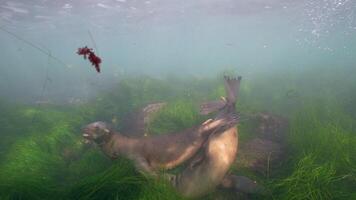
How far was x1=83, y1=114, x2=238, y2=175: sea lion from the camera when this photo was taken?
19.1 feet

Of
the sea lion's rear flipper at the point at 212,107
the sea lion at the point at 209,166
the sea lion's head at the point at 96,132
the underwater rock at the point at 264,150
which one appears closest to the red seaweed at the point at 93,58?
the sea lion's head at the point at 96,132

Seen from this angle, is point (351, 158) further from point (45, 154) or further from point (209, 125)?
point (45, 154)

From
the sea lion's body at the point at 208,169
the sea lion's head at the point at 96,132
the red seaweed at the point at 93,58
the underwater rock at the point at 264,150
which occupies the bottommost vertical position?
the underwater rock at the point at 264,150

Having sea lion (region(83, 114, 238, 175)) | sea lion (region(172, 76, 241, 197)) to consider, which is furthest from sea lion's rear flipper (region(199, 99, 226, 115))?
sea lion (region(172, 76, 241, 197))

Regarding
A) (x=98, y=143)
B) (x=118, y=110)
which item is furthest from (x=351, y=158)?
(x=118, y=110)

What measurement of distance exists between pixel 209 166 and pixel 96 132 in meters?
2.26

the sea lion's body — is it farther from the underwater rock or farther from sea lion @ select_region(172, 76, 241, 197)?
the underwater rock

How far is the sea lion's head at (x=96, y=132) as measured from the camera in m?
5.88

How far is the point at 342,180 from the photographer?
211 inches

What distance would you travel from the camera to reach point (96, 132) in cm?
591

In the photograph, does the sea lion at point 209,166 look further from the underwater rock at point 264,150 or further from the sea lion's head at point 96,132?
the sea lion's head at point 96,132

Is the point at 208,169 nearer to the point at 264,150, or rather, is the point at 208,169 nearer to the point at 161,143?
the point at 161,143

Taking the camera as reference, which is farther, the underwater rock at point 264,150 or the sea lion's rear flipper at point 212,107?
the sea lion's rear flipper at point 212,107

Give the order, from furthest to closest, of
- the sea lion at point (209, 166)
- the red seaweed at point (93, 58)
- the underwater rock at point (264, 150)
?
the underwater rock at point (264, 150), the sea lion at point (209, 166), the red seaweed at point (93, 58)
